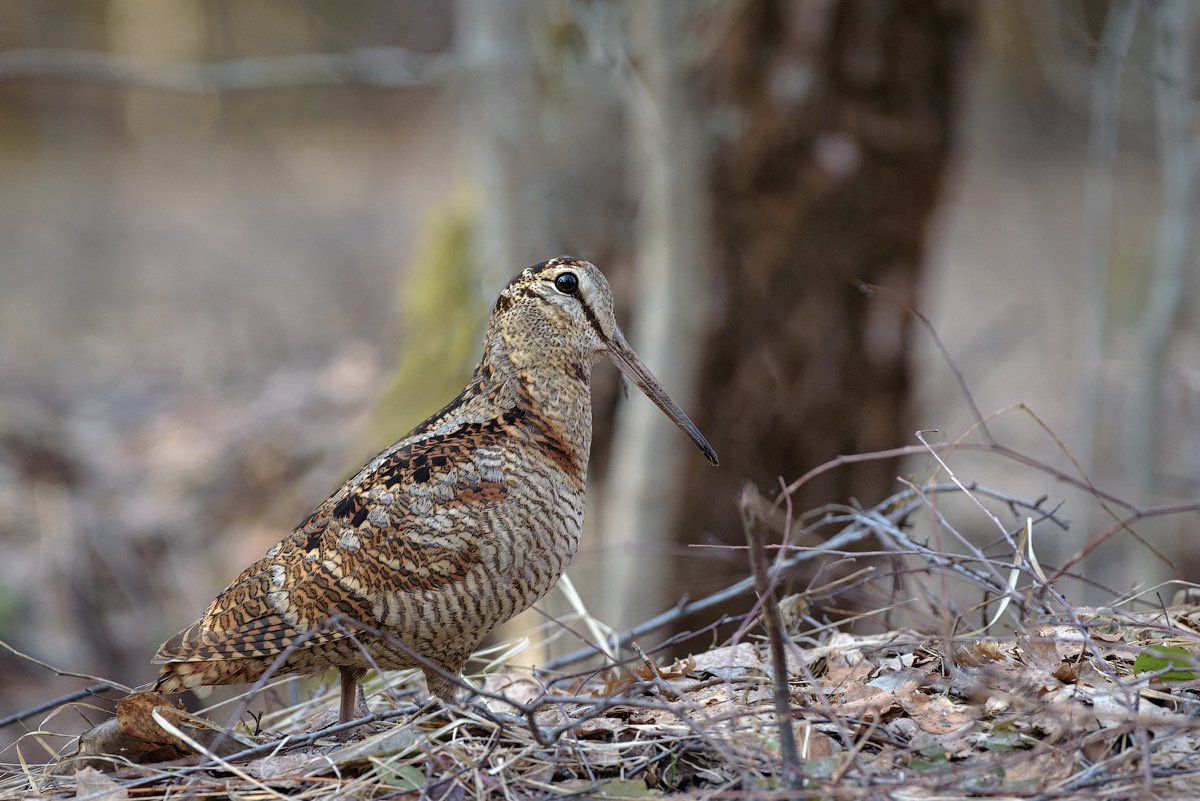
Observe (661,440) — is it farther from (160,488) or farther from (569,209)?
(160,488)

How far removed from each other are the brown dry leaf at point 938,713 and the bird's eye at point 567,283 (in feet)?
4.69

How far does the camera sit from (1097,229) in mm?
6566

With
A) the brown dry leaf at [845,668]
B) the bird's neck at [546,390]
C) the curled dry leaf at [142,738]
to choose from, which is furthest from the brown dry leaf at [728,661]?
the curled dry leaf at [142,738]

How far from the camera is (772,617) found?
2.24 metres

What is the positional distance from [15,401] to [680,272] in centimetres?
587

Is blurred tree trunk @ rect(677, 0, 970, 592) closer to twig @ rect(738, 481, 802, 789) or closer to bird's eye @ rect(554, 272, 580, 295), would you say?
bird's eye @ rect(554, 272, 580, 295)

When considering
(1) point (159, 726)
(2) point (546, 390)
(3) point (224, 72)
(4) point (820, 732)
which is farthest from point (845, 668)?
(3) point (224, 72)

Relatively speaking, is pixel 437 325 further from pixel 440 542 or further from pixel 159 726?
pixel 159 726

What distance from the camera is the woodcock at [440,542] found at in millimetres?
3033

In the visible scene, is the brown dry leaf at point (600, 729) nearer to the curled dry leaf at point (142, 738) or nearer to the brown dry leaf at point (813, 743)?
the brown dry leaf at point (813, 743)

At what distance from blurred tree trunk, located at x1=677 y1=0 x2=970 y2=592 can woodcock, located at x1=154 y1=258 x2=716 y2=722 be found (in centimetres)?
317

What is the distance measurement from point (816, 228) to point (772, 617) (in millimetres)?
4502

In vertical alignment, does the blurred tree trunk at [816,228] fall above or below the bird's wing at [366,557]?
above

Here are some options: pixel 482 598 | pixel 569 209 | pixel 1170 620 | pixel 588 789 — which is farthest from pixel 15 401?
pixel 1170 620
